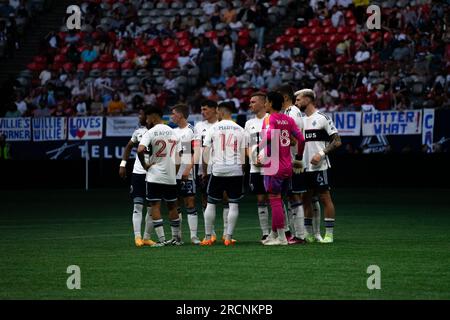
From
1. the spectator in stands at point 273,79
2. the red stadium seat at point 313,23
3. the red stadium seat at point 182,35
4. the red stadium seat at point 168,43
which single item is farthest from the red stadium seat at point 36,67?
the red stadium seat at point 313,23

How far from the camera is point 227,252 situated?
14656 mm

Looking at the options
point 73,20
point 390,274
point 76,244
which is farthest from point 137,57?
point 390,274

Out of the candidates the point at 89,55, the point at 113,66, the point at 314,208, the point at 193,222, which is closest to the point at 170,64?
the point at 113,66

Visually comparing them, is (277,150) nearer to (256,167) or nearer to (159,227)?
(256,167)

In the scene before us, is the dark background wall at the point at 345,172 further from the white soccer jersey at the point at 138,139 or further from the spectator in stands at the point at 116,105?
the white soccer jersey at the point at 138,139

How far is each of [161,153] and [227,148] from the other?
1.01 m

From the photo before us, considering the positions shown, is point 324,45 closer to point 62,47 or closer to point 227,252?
point 62,47

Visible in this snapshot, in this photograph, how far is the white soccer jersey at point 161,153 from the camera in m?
15.8

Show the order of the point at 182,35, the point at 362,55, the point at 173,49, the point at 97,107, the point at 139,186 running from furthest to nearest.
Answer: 1. the point at 182,35
2. the point at 173,49
3. the point at 97,107
4. the point at 362,55
5. the point at 139,186

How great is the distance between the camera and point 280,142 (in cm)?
1538

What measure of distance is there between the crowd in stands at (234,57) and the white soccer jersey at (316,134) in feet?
49.7

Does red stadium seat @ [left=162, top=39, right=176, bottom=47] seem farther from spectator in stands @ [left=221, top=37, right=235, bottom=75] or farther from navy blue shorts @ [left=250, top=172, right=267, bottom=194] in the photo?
navy blue shorts @ [left=250, top=172, right=267, bottom=194]
